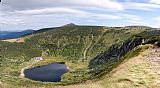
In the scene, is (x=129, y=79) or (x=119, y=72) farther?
(x=119, y=72)

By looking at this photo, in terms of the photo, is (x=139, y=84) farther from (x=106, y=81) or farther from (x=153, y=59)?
(x=153, y=59)

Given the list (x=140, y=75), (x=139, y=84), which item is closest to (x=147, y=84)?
(x=139, y=84)

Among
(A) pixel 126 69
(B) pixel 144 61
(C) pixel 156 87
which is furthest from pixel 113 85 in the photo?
(B) pixel 144 61

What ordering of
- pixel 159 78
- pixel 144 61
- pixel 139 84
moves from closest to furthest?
pixel 139 84
pixel 159 78
pixel 144 61

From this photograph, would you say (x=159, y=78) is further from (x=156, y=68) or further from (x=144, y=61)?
(x=144, y=61)

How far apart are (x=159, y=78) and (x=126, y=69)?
6.82 meters

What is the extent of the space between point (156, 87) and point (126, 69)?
1002 centimetres

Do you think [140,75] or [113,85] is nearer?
[113,85]

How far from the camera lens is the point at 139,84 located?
4650cm

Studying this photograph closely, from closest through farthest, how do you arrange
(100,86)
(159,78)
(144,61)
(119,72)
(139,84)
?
(100,86) → (139,84) → (159,78) → (119,72) → (144,61)

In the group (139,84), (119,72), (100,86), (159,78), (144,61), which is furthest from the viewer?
(144,61)

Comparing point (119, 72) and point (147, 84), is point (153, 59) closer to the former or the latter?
point (119, 72)

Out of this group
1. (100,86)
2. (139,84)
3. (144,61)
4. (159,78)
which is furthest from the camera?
(144,61)

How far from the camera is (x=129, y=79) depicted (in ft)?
159
